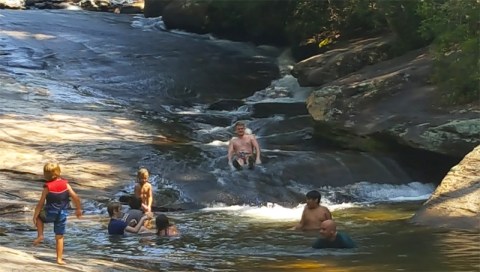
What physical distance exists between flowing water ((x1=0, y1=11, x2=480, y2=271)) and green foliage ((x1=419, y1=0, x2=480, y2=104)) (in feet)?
5.73

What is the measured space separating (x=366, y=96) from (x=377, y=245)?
814 centimetres

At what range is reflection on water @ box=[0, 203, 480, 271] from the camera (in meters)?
8.39

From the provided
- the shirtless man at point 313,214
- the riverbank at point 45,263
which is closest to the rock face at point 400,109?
the shirtless man at point 313,214

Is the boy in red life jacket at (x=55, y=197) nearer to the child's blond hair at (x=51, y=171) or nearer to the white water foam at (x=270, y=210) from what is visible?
the child's blond hair at (x=51, y=171)

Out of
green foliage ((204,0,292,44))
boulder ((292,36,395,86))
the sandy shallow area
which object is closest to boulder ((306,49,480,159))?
boulder ((292,36,395,86))

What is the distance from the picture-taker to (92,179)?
14.2m

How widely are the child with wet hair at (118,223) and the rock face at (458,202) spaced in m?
4.07

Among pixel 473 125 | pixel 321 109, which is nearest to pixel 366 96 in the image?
pixel 321 109

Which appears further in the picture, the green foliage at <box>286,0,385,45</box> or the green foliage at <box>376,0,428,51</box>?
the green foliage at <box>286,0,385,45</box>

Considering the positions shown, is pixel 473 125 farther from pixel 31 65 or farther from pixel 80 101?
pixel 31 65

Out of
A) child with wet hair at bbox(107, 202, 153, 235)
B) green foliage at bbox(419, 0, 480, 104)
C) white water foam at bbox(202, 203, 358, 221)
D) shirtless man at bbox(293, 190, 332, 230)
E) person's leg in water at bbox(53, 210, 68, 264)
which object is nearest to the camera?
person's leg in water at bbox(53, 210, 68, 264)

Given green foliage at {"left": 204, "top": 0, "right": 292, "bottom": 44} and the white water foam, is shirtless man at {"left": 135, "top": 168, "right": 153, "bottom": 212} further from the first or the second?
green foliage at {"left": 204, "top": 0, "right": 292, "bottom": 44}

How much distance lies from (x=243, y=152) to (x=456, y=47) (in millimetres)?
5145

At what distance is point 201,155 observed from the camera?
1570 cm
